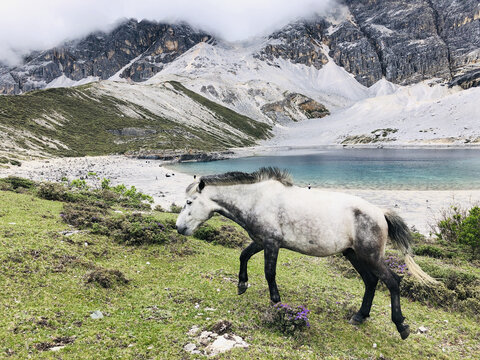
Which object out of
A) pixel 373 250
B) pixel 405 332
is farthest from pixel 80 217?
pixel 405 332

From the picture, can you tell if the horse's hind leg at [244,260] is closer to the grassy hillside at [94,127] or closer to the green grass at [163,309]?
the green grass at [163,309]

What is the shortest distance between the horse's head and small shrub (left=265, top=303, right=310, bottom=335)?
2.53 m

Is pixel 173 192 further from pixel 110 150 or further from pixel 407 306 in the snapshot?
pixel 110 150

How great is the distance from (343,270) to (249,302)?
513 centimetres

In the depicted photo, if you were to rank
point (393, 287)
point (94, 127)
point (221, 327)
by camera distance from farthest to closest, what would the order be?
point (94, 127), point (393, 287), point (221, 327)

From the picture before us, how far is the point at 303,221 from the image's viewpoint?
19.9 feet

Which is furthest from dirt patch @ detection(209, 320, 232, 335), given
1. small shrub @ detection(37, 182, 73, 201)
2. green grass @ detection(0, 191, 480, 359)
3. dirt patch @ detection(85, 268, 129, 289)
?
small shrub @ detection(37, 182, 73, 201)

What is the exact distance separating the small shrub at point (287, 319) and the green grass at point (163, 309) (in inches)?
6.9

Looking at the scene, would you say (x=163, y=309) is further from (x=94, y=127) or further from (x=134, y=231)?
(x=94, y=127)

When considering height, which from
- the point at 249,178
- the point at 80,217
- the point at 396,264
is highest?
the point at 249,178

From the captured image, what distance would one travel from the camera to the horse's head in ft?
21.5

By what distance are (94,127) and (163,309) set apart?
124 metres

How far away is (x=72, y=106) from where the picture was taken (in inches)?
4889

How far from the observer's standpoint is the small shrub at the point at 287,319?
5695 millimetres
